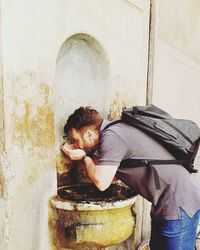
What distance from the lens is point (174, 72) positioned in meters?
5.23

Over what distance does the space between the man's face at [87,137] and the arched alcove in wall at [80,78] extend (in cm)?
40

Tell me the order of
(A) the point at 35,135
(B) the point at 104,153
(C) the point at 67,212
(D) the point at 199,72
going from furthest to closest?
(D) the point at 199,72 → (C) the point at 67,212 → (A) the point at 35,135 → (B) the point at 104,153

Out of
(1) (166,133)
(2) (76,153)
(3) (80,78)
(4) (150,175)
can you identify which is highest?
(3) (80,78)

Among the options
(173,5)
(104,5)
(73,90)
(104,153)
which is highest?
(173,5)

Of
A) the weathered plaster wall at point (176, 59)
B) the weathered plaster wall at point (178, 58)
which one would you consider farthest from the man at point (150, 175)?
the weathered plaster wall at point (178, 58)

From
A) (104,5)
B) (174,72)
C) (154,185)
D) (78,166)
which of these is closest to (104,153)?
(154,185)

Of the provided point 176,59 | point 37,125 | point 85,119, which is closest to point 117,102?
point 85,119

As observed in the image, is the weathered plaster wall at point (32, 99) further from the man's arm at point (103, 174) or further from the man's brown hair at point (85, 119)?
the man's arm at point (103, 174)

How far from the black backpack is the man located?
0.04 meters

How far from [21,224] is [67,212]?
0.43m

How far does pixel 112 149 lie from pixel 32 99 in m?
0.72

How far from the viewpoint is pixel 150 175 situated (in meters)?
3.06

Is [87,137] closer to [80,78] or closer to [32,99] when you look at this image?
[32,99]

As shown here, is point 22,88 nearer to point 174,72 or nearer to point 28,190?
→ point 28,190
